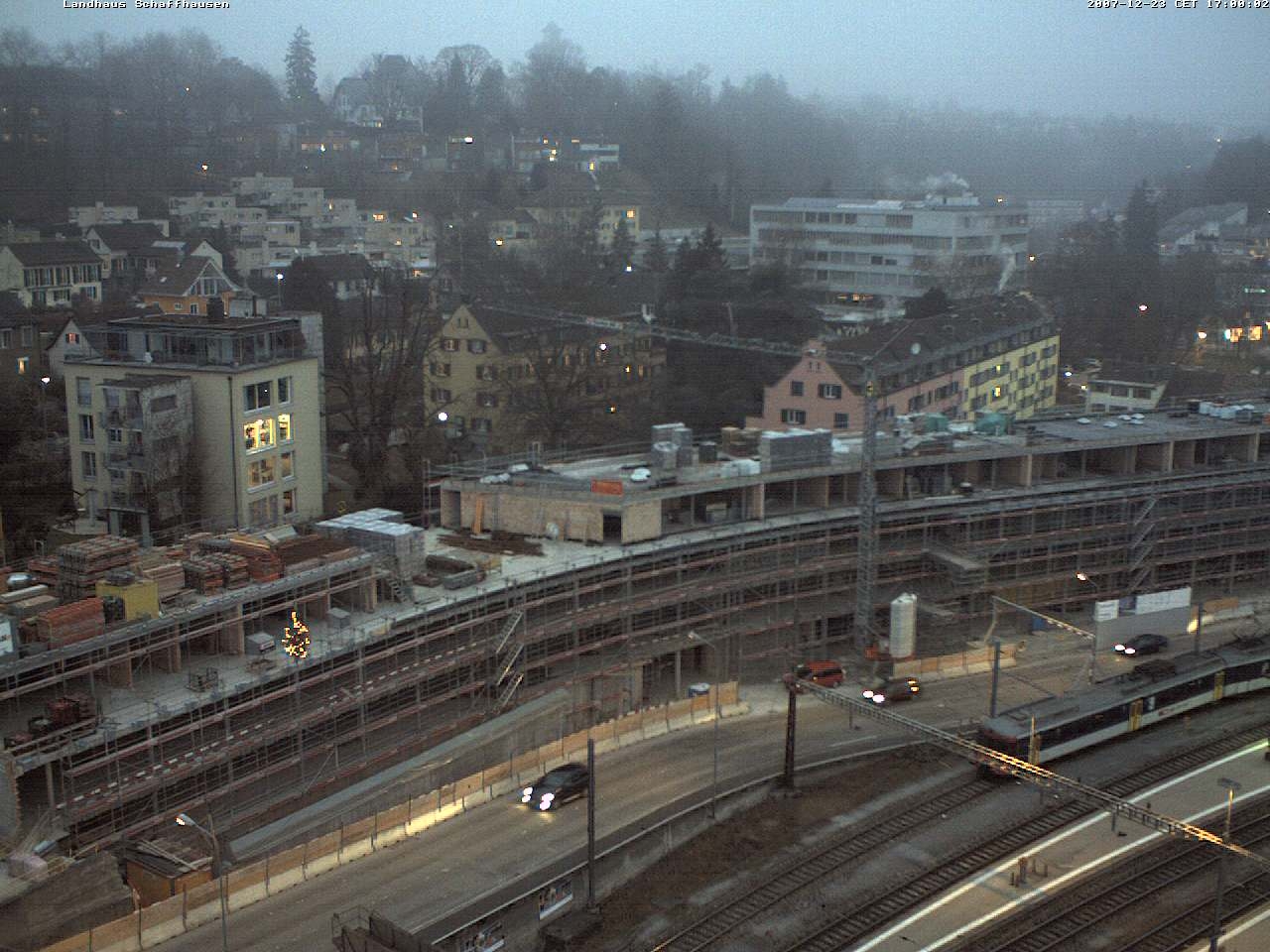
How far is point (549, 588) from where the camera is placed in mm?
15172

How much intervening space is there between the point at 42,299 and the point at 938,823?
894 inches

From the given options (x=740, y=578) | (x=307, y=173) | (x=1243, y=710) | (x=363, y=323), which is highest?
(x=307, y=173)

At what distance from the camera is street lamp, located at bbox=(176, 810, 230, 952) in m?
9.75

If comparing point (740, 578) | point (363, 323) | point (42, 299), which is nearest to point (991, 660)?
point (740, 578)

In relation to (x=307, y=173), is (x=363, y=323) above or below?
below

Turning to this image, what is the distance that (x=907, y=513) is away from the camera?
60.6 feet

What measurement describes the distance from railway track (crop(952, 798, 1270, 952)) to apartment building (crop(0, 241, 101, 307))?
23.1m

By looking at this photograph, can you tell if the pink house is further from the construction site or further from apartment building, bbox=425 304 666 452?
apartment building, bbox=425 304 666 452

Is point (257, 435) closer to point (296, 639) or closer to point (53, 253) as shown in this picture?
point (296, 639)

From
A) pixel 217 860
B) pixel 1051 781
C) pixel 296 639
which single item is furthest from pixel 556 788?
pixel 1051 781

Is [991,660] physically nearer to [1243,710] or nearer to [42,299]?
[1243,710]

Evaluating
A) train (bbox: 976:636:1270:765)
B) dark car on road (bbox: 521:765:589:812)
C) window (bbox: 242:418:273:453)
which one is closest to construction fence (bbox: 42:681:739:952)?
dark car on road (bbox: 521:765:589:812)

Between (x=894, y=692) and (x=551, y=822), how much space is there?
551cm

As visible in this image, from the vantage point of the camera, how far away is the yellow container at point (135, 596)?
11852 millimetres
